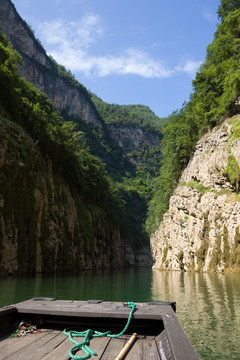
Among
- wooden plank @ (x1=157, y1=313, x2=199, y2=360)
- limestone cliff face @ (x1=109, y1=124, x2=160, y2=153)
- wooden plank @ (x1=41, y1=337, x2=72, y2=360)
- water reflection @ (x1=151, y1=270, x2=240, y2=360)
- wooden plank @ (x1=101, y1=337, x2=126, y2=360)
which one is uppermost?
limestone cliff face @ (x1=109, y1=124, x2=160, y2=153)

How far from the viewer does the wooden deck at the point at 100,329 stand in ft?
8.90

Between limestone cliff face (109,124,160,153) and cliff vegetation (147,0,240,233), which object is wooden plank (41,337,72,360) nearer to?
cliff vegetation (147,0,240,233)

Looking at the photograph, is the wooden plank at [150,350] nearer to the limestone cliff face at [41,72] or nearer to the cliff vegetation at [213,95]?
the cliff vegetation at [213,95]

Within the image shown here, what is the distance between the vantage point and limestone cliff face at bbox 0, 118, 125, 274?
61.9 feet

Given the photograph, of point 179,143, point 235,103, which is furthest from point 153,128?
point 235,103

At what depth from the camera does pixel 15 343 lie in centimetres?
314

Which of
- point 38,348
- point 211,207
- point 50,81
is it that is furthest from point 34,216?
point 50,81

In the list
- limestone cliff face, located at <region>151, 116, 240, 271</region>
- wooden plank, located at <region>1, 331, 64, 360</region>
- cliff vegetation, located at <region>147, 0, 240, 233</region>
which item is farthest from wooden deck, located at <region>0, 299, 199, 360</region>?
cliff vegetation, located at <region>147, 0, 240, 233</region>

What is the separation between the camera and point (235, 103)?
23359 millimetres

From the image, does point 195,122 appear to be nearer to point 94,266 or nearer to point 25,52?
point 94,266

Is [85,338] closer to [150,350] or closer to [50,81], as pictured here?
[150,350]

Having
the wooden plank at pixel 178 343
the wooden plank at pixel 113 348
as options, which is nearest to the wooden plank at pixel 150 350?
the wooden plank at pixel 178 343

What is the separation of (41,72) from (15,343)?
9961cm

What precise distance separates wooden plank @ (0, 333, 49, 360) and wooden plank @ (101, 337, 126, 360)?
92 centimetres
